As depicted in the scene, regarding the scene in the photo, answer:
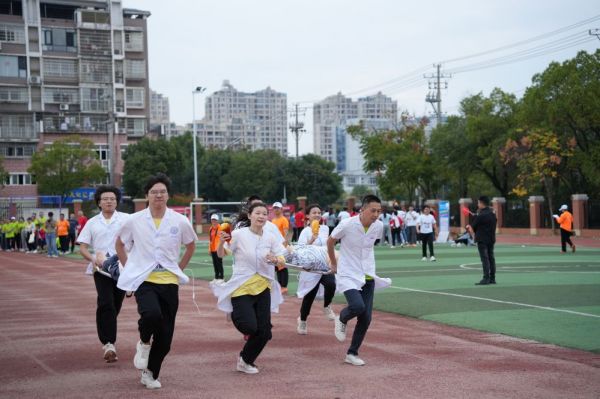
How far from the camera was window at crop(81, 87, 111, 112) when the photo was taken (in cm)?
8325

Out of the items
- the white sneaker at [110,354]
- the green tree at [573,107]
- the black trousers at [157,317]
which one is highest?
the green tree at [573,107]

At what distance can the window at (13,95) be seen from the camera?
8062 centimetres

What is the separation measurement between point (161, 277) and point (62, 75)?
3111 inches

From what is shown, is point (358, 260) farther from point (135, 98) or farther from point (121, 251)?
point (135, 98)

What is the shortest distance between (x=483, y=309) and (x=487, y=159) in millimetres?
42944

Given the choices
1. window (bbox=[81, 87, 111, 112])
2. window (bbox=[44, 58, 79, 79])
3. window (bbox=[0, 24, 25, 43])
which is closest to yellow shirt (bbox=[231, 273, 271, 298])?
window (bbox=[81, 87, 111, 112])

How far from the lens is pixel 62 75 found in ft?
272

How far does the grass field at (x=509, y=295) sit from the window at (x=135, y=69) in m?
62.1

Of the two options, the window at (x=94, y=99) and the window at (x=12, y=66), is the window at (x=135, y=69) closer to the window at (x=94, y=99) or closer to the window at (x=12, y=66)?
the window at (x=94, y=99)

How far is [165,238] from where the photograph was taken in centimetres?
820

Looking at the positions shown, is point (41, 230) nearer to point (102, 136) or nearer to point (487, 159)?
point (487, 159)

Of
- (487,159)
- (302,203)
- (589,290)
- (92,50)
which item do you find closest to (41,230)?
(302,203)

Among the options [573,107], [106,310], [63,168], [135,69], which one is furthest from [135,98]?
[106,310]

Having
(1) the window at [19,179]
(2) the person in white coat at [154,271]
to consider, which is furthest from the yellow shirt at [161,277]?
(1) the window at [19,179]
